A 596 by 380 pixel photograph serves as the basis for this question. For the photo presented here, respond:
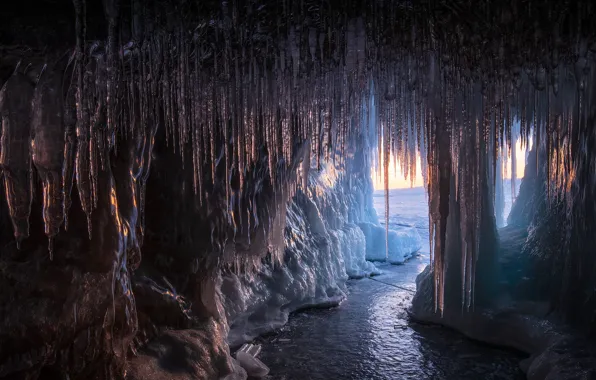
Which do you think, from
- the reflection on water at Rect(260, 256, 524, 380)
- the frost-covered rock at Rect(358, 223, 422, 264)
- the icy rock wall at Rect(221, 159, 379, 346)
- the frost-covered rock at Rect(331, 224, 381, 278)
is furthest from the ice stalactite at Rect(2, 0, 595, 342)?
the frost-covered rock at Rect(358, 223, 422, 264)

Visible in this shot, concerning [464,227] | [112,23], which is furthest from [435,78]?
[112,23]

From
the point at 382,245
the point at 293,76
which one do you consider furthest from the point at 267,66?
the point at 382,245

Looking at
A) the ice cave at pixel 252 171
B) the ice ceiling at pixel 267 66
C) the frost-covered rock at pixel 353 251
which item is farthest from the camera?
the frost-covered rock at pixel 353 251

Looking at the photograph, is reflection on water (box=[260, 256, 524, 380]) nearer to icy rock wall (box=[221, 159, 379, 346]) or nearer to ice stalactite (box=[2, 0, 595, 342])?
icy rock wall (box=[221, 159, 379, 346])

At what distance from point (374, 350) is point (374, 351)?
4 cm

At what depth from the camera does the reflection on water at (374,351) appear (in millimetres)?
5715

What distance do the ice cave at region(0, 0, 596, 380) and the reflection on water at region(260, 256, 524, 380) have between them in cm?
5

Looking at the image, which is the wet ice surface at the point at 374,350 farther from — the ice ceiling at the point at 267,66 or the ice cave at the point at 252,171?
the ice ceiling at the point at 267,66

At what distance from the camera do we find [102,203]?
4090mm

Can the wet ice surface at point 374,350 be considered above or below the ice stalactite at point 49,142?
below

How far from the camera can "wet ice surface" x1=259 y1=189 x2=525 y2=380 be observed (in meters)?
5.72

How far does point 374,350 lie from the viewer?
6.52 metres

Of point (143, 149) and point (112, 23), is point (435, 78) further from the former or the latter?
point (143, 149)

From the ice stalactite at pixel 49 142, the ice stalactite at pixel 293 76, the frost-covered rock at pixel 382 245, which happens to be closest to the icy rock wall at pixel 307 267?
the frost-covered rock at pixel 382 245
